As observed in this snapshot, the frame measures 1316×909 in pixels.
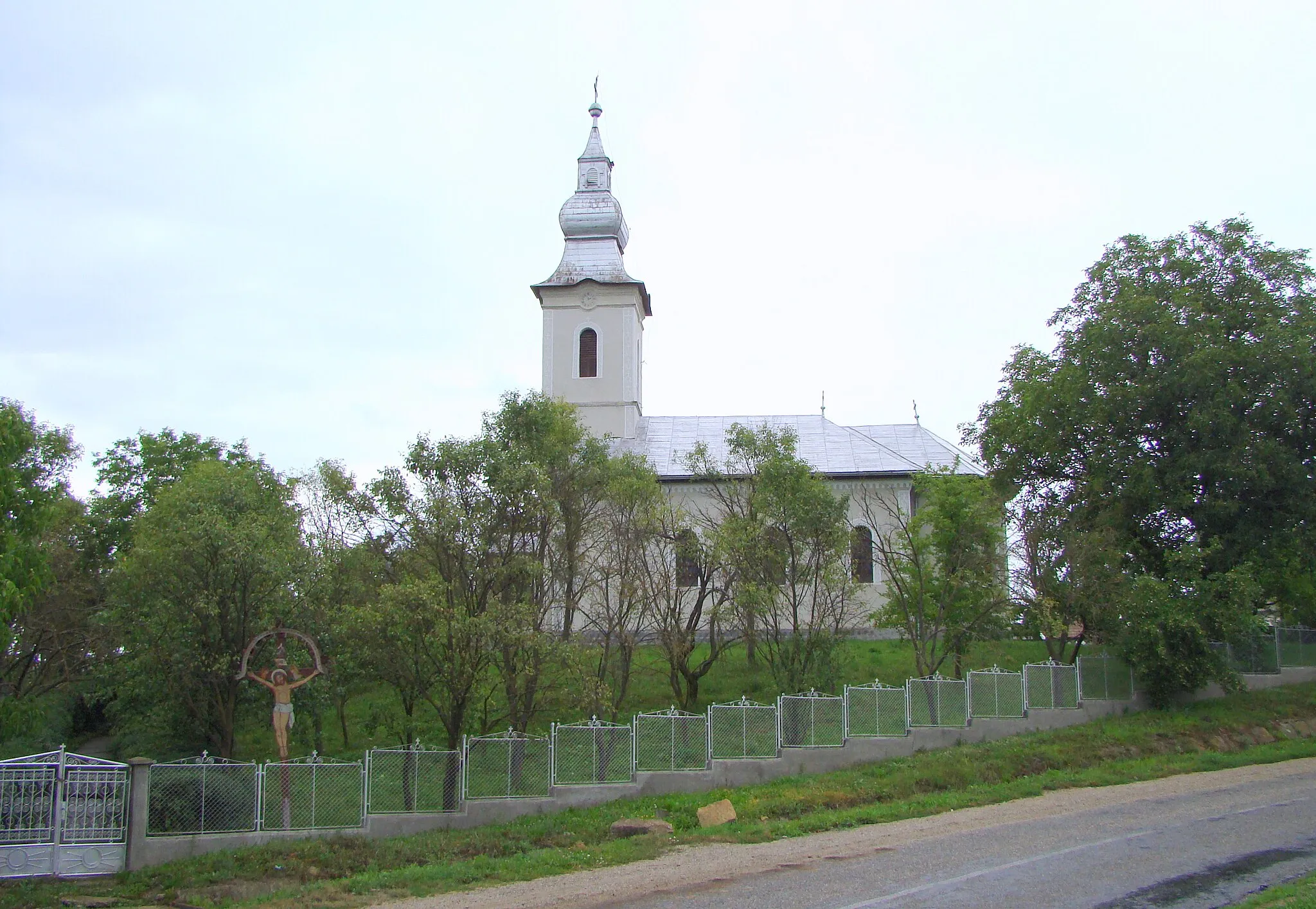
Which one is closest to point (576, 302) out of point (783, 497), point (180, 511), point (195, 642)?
point (783, 497)

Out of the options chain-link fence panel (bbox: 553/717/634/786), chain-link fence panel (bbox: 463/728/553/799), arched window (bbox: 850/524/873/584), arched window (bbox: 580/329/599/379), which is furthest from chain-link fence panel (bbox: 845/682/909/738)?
arched window (bbox: 580/329/599/379)

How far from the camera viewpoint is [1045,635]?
26.6 metres

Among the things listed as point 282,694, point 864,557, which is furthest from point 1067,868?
point 864,557

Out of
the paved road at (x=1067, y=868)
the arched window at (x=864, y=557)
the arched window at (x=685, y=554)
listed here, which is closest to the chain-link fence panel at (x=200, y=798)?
the paved road at (x=1067, y=868)

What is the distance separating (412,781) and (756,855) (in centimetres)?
573

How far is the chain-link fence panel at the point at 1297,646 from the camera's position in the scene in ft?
94.3

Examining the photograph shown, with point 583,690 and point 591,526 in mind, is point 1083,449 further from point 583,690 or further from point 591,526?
point 583,690

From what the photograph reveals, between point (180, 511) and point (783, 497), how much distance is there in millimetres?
13016

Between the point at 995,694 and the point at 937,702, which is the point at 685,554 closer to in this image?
the point at 937,702

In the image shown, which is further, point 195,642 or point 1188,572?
point 1188,572

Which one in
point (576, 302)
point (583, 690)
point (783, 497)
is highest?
point (576, 302)

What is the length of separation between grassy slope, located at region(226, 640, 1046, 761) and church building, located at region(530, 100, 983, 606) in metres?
9.39

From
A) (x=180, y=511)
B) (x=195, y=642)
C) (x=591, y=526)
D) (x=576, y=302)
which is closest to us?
(x=195, y=642)

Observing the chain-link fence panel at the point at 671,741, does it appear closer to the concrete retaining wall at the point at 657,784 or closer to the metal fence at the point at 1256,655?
the concrete retaining wall at the point at 657,784
